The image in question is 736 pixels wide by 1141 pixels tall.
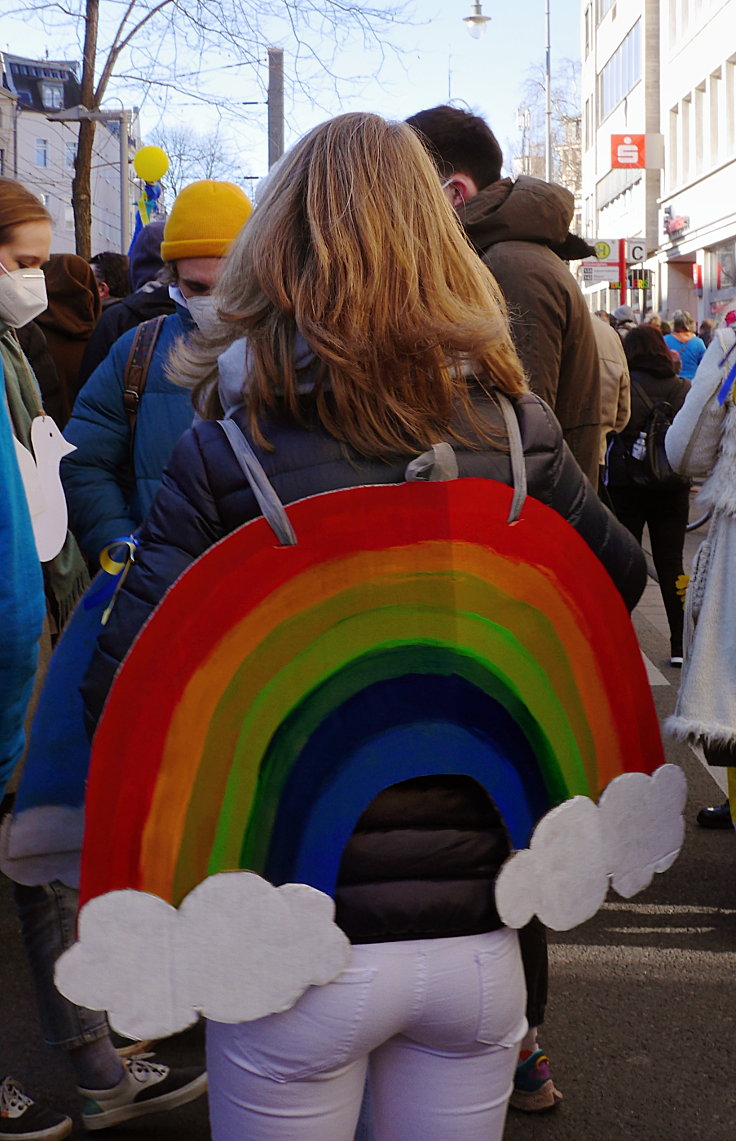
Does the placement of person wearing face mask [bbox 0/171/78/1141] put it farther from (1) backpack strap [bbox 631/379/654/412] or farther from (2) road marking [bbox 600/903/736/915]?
(1) backpack strap [bbox 631/379/654/412]

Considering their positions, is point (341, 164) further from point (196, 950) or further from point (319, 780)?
point (196, 950)

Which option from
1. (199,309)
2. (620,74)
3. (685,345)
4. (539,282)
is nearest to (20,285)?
(199,309)

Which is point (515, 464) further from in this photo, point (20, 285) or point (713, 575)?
point (713, 575)

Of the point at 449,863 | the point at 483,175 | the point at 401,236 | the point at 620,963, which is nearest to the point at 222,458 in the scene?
the point at 401,236

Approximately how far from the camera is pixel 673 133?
1550 inches

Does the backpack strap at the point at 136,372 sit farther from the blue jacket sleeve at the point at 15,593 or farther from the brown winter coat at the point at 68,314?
the brown winter coat at the point at 68,314

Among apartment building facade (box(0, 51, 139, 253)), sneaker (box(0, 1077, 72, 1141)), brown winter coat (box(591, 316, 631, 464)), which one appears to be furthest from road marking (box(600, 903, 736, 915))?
apartment building facade (box(0, 51, 139, 253))

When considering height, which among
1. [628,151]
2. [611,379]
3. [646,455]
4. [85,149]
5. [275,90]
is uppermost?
[628,151]

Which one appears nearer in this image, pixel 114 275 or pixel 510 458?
pixel 510 458

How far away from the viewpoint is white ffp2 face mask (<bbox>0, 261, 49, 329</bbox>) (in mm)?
2912

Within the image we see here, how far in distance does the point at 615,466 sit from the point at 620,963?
433 centimetres

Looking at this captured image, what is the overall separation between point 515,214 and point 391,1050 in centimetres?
249

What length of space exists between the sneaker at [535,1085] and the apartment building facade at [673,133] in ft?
90.1

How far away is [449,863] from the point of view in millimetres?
1730
